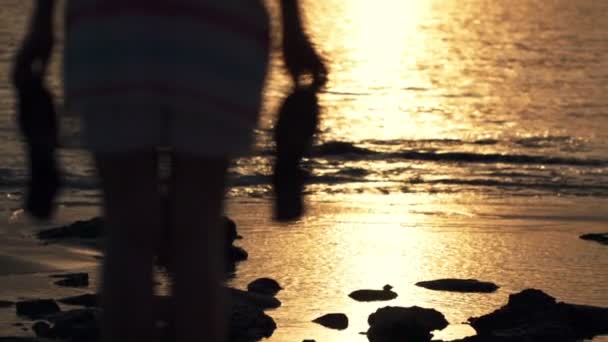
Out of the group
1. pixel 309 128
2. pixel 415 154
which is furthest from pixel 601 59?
pixel 309 128

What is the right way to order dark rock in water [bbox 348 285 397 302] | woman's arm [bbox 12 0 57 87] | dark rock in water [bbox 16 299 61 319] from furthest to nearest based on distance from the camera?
dark rock in water [bbox 348 285 397 302] → dark rock in water [bbox 16 299 61 319] → woman's arm [bbox 12 0 57 87]

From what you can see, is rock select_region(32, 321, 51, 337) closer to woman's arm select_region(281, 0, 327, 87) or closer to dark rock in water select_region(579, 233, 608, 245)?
woman's arm select_region(281, 0, 327, 87)

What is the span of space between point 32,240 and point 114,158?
8134mm

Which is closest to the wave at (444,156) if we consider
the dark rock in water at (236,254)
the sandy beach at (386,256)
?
the sandy beach at (386,256)

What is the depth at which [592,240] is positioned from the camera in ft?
36.9

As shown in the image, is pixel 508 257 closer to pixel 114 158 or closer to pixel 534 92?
pixel 114 158

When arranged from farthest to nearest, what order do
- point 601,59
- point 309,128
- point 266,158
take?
point 601,59 → point 266,158 → point 309,128

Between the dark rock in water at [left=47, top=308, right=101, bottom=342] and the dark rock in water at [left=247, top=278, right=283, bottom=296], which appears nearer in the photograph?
the dark rock in water at [left=47, top=308, right=101, bottom=342]

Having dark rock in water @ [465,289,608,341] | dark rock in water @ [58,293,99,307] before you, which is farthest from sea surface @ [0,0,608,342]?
dark rock in water @ [58,293,99,307]

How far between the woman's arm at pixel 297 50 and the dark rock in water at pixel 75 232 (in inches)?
306

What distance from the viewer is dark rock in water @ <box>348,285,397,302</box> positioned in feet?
28.5

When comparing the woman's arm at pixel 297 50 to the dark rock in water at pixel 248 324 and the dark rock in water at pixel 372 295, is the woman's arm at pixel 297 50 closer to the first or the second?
the dark rock in water at pixel 248 324

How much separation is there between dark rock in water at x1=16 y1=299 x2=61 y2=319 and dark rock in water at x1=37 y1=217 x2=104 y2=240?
2.63m

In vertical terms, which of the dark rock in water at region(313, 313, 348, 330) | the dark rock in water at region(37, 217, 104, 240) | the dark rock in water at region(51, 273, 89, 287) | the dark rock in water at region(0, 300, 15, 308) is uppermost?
the dark rock in water at region(37, 217, 104, 240)
